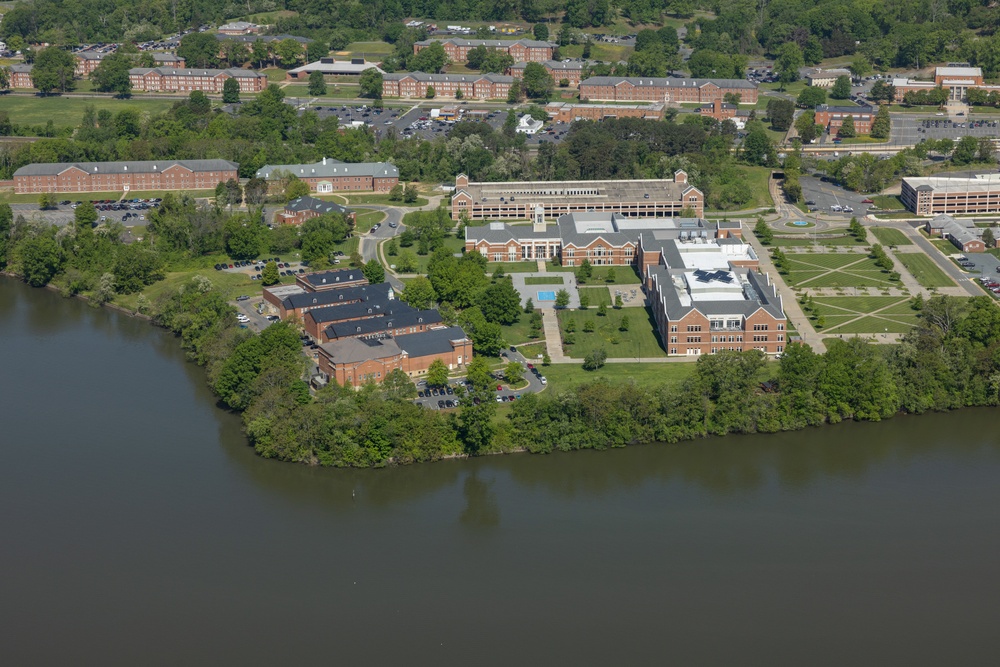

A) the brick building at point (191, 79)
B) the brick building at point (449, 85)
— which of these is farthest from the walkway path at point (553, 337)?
the brick building at point (191, 79)

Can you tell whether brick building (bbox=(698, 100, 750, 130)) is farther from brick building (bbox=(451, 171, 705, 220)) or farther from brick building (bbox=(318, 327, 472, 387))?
brick building (bbox=(318, 327, 472, 387))

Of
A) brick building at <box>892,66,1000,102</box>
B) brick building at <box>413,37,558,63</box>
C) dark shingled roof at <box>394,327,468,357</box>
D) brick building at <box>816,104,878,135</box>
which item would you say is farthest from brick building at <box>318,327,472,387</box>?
brick building at <box>413,37,558,63</box>

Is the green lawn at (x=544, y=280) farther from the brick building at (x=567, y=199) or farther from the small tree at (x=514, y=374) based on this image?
the small tree at (x=514, y=374)

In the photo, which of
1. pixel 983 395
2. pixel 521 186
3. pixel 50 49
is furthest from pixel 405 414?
pixel 50 49

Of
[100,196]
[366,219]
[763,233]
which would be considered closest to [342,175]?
[366,219]

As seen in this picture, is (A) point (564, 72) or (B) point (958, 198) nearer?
(B) point (958, 198)

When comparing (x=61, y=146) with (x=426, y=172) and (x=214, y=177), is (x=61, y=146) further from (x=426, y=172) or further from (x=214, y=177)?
(x=426, y=172)

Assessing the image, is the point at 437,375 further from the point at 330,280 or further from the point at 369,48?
the point at 369,48
